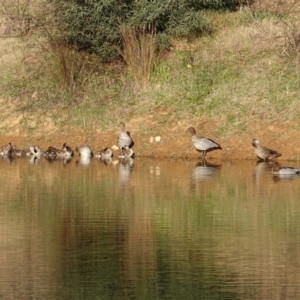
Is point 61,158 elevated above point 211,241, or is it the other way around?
point 61,158

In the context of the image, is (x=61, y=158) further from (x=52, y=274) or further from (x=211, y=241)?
(x=52, y=274)

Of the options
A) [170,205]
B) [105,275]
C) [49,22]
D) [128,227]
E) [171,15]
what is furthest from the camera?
[49,22]

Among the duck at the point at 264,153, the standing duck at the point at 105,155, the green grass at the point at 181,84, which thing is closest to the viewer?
the duck at the point at 264,153

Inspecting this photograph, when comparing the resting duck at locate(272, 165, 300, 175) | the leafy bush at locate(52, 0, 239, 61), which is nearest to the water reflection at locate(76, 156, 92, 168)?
the resting duck at locate(272, 165, 300, 175)

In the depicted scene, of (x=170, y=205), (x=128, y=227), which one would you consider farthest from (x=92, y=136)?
(x=128, y=227)

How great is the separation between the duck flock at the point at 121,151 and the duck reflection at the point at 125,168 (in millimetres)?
146

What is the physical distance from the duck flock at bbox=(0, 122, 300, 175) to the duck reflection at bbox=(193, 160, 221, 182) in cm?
49

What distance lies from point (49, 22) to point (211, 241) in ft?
67.1

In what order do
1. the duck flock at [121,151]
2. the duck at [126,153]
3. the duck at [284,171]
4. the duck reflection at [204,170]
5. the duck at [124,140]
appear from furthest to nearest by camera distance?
the duck at [124,140] < the duck at [126,153] < the duck flock at [121,151] < the duck reflection at [204,170] < the duck at [284,171]

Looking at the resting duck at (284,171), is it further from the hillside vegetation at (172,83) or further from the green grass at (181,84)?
the green grass at (181,84)

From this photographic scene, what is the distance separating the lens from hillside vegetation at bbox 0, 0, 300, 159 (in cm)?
3117

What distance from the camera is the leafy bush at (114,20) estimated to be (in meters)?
34.7

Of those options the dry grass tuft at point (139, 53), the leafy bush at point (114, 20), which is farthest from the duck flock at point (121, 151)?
the leafy bush at point (114, 20)

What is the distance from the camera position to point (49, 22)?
123 ft
